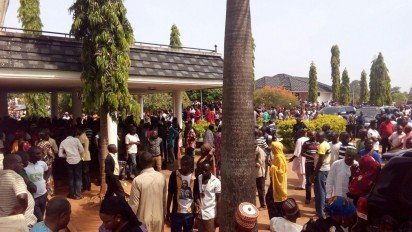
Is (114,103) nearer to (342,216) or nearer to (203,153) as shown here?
(203,153)

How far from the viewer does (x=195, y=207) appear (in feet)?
17.8

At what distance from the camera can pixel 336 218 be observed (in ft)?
11.4

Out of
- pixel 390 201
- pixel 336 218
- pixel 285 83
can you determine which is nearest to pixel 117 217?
pixel 336 218

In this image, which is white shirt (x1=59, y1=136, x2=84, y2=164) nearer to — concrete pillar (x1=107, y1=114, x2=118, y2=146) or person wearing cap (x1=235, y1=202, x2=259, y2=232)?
concrete pillar (x1=107, y1=114, x2=118, y2=146)

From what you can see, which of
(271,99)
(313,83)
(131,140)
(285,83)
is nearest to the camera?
(131,140)

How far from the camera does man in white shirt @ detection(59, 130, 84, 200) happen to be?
9.20m

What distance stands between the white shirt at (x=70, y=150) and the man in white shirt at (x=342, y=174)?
5959mm

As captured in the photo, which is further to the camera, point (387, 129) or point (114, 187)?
point (387, 129)

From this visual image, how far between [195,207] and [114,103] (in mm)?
4110

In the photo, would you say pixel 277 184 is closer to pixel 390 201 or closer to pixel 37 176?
pixel 390 201

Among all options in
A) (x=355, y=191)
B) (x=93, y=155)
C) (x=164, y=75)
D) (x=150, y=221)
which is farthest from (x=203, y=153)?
(x=93, y=155)

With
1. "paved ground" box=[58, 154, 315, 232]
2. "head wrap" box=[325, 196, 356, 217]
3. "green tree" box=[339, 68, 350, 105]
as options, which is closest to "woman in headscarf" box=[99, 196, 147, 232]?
A: "head wrap" box=[325, 196, 356, 217]

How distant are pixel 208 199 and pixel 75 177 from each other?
523 centimetres

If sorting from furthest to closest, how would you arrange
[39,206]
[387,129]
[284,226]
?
[387,129]
[39,206]
[284,226]
